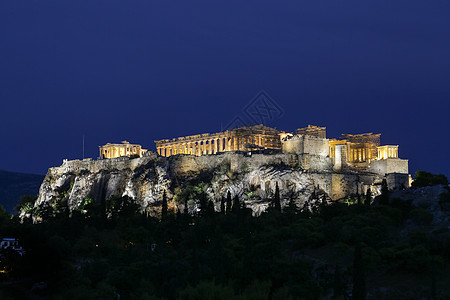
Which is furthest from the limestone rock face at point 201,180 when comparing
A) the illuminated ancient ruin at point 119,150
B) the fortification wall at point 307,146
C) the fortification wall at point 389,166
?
the illuminated ancient ruin at point 119,150

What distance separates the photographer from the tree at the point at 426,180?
7832 cm

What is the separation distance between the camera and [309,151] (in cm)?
8912

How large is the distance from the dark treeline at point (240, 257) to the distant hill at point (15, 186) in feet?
340

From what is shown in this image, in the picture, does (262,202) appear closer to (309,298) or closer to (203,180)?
(203,180)

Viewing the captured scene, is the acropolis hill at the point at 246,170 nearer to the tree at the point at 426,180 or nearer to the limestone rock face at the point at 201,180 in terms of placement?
the limestone rock face at the point at 201,180

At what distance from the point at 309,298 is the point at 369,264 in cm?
820

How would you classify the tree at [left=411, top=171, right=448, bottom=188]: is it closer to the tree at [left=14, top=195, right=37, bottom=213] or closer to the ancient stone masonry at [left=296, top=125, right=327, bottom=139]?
the ancient stone masonry at [left=296, top=125, right=327, bottom=139]

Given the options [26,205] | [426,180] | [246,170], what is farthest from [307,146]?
[26,205]

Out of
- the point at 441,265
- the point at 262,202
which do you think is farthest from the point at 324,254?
the point at 262,202

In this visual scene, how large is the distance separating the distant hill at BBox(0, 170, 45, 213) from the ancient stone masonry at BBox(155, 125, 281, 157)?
2916 inches

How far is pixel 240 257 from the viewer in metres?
49.5

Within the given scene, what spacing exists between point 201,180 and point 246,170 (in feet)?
21.9

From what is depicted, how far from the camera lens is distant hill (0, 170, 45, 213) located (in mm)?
167000

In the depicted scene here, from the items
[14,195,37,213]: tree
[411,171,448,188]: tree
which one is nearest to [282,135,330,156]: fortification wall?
[411,171,448,188]: tree
